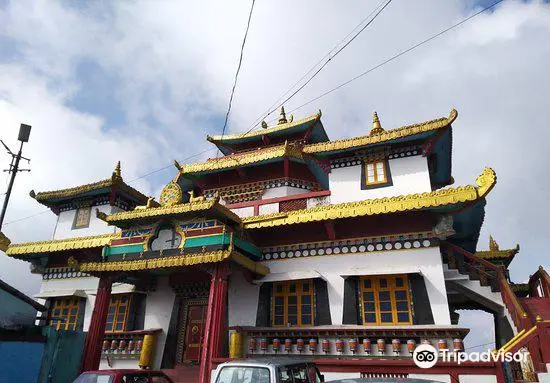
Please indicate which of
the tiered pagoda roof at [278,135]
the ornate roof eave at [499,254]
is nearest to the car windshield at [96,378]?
the tiered pagoda roof at [278,135]

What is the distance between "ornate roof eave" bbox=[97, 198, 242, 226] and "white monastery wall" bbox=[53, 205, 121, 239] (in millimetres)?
5947

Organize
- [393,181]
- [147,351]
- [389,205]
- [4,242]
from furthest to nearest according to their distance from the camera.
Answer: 1. [4,242]
2. [147,351]
3. [393,181]
4. [389,205]

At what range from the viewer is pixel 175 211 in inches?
535

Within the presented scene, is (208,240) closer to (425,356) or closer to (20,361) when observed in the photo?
(20,361)

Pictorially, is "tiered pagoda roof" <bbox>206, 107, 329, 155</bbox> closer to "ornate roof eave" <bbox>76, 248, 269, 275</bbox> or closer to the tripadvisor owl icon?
"ornate roof eave" <bbox>76, 248, 269, 275</bbox>

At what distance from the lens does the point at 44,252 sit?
18.2 m

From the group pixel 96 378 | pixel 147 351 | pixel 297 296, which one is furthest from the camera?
pixel 147 351

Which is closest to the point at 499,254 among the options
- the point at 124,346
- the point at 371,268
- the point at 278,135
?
the point at 371,268

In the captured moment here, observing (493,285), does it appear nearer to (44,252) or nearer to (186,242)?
(186,242)

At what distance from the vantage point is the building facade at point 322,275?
11695mm

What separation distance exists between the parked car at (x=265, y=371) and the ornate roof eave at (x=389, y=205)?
5870mm

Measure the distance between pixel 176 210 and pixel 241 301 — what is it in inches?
163

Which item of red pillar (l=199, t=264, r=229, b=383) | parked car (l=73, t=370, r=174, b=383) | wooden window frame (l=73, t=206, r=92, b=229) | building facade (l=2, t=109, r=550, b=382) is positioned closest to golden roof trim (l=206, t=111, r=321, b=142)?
building facade (l=2, t=109, r=550, b=382)

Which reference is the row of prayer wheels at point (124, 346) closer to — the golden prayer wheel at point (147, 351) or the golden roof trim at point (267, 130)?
the golden prayer wheel at point (147, 351)
